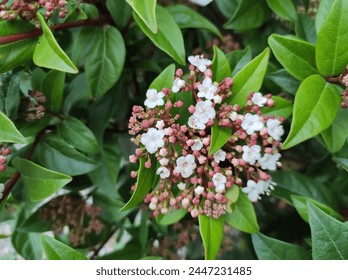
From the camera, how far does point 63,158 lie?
1208 millimetres

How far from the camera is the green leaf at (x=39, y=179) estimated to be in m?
1.04

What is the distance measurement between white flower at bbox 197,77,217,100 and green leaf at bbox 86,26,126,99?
0.27m

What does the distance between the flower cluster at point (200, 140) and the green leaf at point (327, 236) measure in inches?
5.0

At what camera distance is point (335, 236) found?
3.26 ft

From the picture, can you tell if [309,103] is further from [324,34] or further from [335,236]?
[335,236]

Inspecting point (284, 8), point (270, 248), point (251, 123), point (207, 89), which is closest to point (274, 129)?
point (251, 123)

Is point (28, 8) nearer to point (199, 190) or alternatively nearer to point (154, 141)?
point (154, 141)

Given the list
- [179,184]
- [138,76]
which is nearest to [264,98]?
[179,184]

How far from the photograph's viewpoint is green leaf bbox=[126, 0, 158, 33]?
92cm

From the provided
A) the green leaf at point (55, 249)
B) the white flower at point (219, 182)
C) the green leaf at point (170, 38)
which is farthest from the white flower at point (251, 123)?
the green leaf at point (55, 249)

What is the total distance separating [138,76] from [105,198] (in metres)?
0.39

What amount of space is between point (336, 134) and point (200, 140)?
0.31 m

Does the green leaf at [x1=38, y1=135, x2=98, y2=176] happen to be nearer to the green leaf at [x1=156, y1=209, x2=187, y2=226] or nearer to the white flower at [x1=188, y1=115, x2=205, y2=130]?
the green leaf at [x1=156, y1=209, x2=187, y2=226]

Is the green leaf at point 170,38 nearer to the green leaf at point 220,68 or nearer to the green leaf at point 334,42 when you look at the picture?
the green leaf at point 220,68
